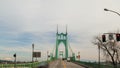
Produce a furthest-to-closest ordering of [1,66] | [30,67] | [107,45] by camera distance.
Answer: [107,45] → [30,67] → [1,66]

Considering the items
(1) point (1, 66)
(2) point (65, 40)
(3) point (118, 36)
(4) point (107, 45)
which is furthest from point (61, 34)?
(3) point (118, 36)

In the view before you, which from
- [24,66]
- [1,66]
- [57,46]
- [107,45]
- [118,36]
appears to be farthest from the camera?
[57,46]

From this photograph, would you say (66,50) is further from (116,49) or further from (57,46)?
(116,49)

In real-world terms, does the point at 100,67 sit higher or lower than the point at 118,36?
lower

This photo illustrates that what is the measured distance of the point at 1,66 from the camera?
43.5m

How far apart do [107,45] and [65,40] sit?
86794 mm

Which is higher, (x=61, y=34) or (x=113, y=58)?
(x=61, y=34)

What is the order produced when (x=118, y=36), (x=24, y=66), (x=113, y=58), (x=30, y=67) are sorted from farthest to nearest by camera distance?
1. (x=113, y=58)
2. (x=30, y=67)
3. (x=24, y=66)
4. (x=118, y=36)

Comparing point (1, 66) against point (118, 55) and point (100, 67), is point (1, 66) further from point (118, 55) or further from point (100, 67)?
point (118, 55)

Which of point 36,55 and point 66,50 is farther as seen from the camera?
point 66,50

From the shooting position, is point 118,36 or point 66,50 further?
point 66,50

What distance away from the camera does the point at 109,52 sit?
80.1 metres

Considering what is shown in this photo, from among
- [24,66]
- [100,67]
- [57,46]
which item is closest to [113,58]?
[100,67]

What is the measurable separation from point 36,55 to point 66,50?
122904 mm
